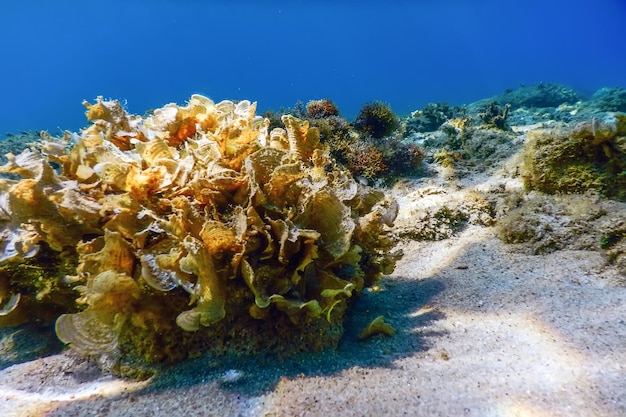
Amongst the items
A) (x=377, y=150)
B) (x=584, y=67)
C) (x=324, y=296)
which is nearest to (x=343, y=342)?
(x=324, y=296)

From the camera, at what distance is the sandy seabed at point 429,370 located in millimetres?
1706

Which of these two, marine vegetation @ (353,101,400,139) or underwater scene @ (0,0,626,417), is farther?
marine vegetation @ (353,101,400,139)

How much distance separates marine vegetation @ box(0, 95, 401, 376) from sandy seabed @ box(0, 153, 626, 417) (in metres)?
0.20

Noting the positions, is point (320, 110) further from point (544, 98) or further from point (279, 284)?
point (544, 98)

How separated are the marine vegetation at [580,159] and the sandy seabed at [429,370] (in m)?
1.31

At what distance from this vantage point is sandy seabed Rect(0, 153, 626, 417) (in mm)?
1706

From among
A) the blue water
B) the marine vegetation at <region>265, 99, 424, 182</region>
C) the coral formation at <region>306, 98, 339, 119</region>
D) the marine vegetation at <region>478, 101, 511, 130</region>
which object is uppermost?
the blue water

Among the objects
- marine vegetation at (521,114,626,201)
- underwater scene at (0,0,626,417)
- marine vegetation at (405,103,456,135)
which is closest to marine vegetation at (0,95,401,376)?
underwater scene at (0,0,626,417)

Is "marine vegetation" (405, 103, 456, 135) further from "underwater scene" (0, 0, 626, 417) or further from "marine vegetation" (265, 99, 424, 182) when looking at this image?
"underwater scene" (0, 0, 626, 417)

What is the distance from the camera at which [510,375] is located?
1879 mm

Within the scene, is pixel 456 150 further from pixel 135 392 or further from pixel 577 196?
pixel 135 392

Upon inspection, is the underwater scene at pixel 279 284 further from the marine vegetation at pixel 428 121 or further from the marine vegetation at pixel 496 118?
the marine vegetation at pixel 428 121

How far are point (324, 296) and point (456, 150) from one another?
585cm

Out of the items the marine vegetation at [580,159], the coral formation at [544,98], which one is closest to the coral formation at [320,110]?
the marine vegetation at [580,159]
